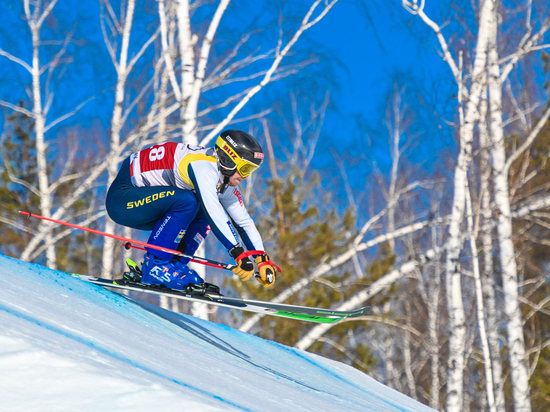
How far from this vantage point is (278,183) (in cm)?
1517

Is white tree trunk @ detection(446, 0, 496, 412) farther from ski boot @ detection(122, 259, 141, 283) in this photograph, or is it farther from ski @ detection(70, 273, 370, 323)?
ski boot @ detection(122, 259, 141, 283)

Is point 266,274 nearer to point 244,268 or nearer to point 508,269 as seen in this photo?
point 244,268

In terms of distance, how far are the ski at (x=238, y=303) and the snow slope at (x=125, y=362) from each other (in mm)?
203

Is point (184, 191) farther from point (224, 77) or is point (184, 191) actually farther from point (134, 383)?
point (224, 77)

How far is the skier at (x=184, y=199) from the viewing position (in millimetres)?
3461

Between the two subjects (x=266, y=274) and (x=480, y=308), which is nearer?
(x=266, y=274)

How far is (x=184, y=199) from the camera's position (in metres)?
3.54

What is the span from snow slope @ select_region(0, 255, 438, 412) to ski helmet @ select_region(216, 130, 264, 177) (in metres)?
1.07

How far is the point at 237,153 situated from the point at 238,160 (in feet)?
0.15

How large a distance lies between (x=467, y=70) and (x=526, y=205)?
255 centimetres

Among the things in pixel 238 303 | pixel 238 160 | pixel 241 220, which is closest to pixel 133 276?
pixel 238 303

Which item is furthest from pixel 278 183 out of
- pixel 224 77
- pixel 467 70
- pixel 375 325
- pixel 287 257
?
pixel 467 70

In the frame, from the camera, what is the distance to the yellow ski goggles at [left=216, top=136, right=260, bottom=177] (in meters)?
3.55

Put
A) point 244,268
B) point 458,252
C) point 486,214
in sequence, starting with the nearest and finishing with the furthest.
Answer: point 244,268 → point 458,252 → point 486,214
